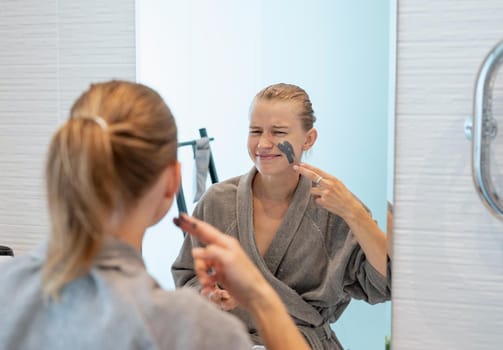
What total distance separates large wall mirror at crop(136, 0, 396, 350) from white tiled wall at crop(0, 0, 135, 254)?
0.45ft

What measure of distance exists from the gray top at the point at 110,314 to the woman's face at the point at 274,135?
19.3 inches

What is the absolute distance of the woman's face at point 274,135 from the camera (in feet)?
4.32

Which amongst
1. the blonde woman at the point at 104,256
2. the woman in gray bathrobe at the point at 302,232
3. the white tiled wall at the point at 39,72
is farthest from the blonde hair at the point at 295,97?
the blonde woman at the point at 104,256

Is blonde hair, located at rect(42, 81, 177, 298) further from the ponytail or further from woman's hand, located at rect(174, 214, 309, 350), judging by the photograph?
woman's hand, located at rect(174, 214, 309, 350)

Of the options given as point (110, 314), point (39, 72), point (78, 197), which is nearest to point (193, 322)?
point (110, 314)

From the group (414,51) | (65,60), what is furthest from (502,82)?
(65,60)

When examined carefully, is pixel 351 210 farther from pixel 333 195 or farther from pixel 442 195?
pixel 442 195

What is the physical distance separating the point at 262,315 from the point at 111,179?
12.1 inches

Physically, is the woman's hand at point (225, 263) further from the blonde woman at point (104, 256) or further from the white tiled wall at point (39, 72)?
the white tiled wall at point (39, 72)

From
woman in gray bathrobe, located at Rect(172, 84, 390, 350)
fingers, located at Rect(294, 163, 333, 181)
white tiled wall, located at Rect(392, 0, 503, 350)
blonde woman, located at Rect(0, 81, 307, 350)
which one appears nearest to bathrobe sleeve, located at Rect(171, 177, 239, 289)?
woman in gray bathrobe, located at Rect(172, 84, 390, 350)

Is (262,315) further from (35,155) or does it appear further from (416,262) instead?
(35,155)

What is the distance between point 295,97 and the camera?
1.32m

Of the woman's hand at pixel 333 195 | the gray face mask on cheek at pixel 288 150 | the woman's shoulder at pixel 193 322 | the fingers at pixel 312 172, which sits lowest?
the woman's shoulder at pixel 193 322

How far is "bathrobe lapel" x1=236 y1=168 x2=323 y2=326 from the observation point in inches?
51.6
